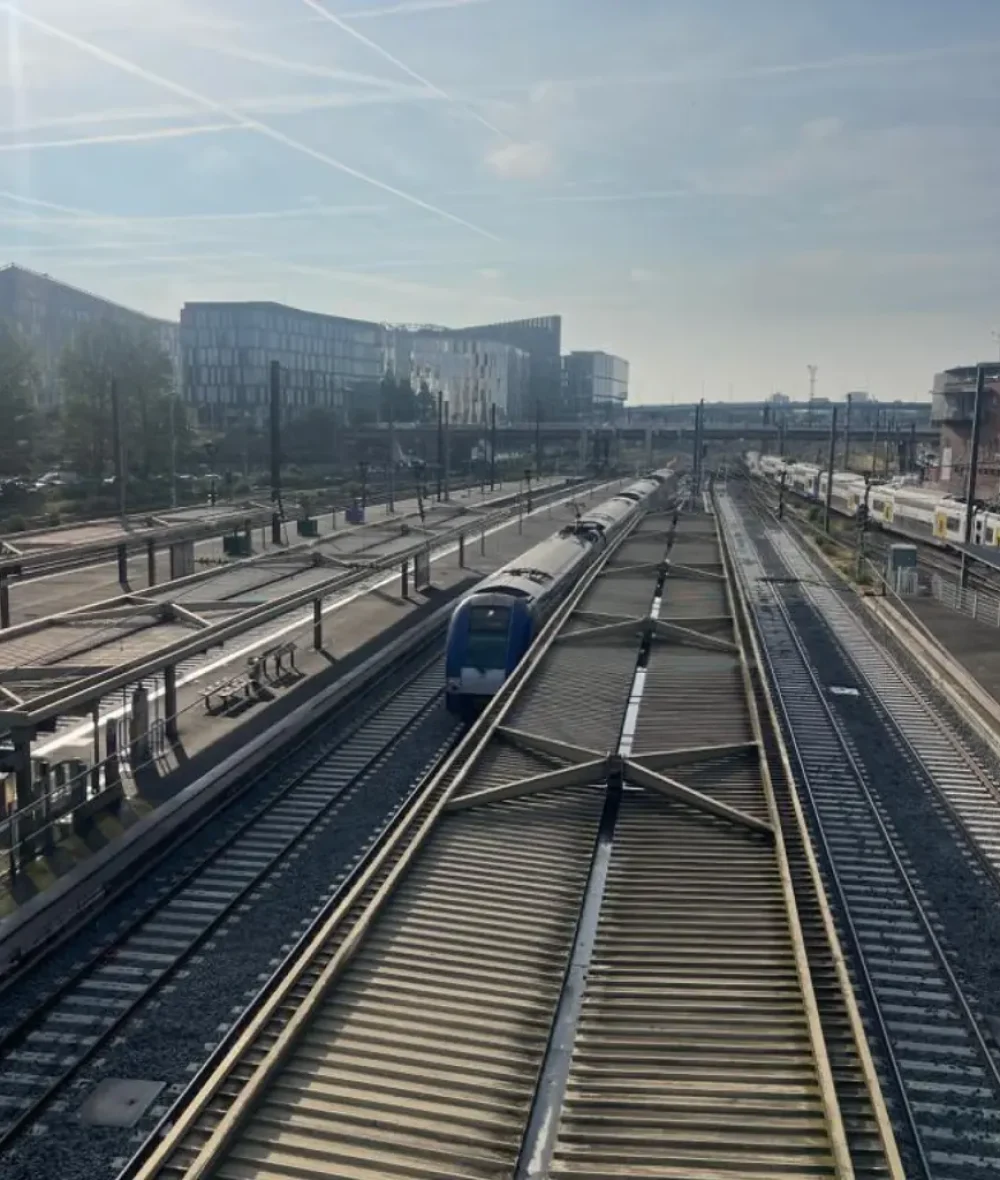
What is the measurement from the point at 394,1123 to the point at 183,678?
17523 mm

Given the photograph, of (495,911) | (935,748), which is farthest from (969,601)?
(495,911)

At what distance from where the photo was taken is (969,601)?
33.4 m

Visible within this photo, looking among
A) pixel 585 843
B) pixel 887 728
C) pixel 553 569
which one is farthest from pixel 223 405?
pixel 585 843

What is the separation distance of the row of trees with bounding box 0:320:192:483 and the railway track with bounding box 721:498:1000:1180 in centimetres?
4546

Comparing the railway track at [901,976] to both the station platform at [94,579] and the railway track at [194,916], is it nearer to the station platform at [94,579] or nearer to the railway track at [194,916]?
the railway track at [194,916]

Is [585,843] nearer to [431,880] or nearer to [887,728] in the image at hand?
[431,880]

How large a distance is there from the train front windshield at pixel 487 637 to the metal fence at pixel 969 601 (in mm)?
15617

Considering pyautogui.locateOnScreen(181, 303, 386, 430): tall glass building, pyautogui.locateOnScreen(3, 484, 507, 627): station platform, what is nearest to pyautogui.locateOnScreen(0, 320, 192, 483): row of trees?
pyautogui.locateOnScreen(3, 484, 507, 627): station platform

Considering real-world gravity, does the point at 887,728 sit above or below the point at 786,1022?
below

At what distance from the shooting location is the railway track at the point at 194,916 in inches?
381

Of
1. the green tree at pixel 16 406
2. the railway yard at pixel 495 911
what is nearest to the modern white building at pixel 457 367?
the green tree at pixel 16 406

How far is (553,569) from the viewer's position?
91.0 ft

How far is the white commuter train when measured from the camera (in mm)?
42156

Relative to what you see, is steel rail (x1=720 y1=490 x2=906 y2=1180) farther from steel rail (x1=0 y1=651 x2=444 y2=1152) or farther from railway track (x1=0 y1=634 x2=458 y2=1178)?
steel rail (x1=0 y1=651 x2=444 y2=1152)
